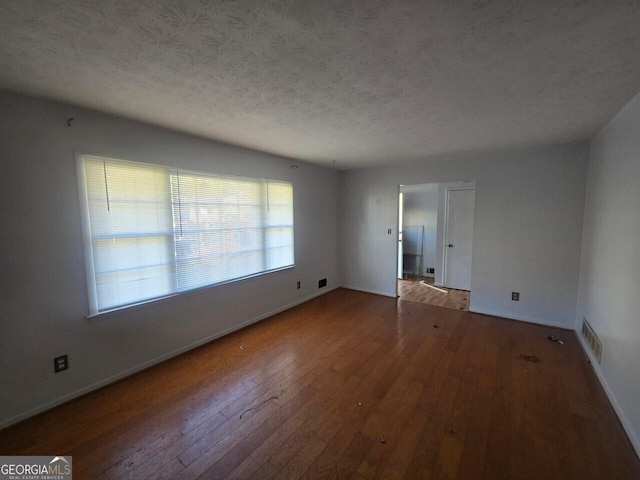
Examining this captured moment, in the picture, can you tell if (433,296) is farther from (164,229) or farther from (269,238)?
(164,229)

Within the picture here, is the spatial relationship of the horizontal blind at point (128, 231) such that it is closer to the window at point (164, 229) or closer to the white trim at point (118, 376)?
the window at point (164, 229)

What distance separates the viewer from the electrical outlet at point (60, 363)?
2014mm

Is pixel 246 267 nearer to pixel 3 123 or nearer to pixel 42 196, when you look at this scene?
pixel 42 196

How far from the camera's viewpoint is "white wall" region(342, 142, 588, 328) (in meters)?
3.22

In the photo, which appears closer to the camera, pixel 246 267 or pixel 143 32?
pixel 143 32

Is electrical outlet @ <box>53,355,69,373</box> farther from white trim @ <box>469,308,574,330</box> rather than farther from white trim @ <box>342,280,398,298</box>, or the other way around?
white trim @ <box>469,308,574,330</box>

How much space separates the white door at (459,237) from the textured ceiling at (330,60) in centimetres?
254

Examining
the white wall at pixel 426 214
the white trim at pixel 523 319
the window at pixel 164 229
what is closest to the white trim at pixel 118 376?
the window at pixel 164 229

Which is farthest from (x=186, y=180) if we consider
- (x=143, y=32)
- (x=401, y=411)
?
(x=401, y=411)

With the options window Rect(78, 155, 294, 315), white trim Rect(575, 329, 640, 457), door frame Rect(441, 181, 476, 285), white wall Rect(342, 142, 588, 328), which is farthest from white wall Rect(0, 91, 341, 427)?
door frame Rect(441, 181, 476, 285)

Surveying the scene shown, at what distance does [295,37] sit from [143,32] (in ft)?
2.29

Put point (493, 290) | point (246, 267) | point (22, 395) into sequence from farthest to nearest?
point (493, 290) < point (246, 267) < point (22, 395)

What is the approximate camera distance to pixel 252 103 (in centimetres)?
197

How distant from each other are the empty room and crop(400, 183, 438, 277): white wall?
2674 mm
